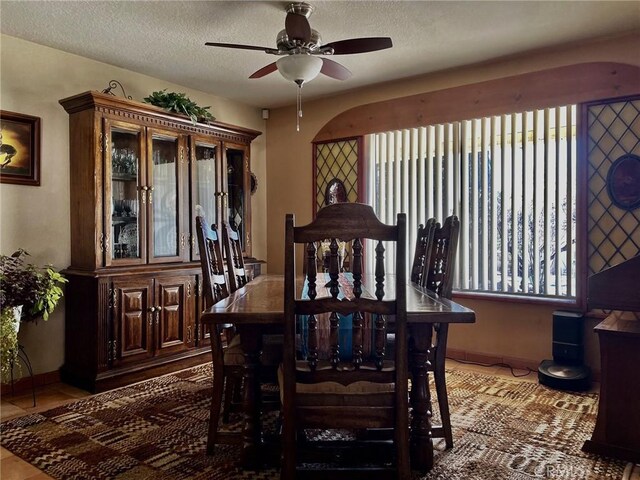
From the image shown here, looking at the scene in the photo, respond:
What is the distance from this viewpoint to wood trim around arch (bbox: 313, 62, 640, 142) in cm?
313

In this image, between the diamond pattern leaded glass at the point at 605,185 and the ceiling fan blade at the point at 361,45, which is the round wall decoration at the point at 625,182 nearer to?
the diamond pattern leaded glass at the point at 605,185

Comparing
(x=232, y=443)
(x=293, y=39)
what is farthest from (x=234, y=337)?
(x=293, y=39)

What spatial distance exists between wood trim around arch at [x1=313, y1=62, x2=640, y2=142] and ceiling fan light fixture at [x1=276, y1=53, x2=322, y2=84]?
1.73 metres

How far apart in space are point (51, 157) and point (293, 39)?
6.75 feet

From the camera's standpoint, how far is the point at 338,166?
451 cm

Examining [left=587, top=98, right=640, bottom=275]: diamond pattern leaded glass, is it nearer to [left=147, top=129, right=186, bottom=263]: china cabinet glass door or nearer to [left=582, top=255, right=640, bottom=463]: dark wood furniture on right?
[left=582, top=255, right=640, bottom=463]: dark wood furniture on right

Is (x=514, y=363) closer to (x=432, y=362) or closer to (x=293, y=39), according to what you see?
(x=432, y=362)

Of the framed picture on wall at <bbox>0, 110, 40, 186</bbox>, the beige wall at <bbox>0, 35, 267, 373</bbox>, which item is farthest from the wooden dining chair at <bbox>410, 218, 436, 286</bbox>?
the framed picture on wall at <bbox>0, 110, 40, 186</bbox>

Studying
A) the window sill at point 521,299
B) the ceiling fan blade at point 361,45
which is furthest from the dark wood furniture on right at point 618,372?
the ceiling fan blade at point 361,45

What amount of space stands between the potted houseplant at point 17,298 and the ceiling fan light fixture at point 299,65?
194cm

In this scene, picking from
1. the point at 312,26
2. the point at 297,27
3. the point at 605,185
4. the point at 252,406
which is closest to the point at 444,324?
the point at 252,406

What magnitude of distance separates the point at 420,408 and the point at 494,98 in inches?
105

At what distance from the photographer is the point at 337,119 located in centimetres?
450

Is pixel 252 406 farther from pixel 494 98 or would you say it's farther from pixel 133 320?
pixel 494 98
